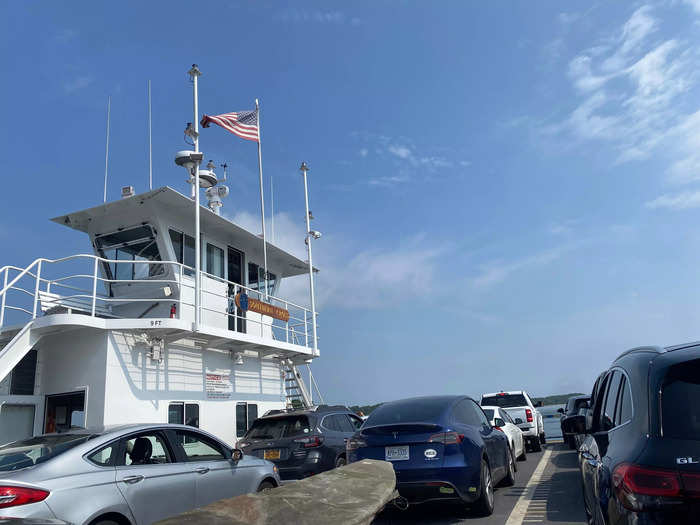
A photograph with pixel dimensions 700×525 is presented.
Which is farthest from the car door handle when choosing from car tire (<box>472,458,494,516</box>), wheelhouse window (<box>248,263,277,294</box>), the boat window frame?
wheelhouse window (<box>248,263,277,294</box>)

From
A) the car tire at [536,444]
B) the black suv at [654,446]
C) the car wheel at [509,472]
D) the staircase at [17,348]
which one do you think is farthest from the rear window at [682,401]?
the car tire at [536,444]

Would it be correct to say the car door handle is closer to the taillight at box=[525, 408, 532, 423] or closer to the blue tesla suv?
the blue tesla suv

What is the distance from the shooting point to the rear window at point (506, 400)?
16.6 meters

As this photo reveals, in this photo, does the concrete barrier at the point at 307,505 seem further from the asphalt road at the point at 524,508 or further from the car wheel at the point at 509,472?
the car wheel at the point at 509,472

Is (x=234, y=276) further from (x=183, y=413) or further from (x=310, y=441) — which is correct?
(x=310, y=441)

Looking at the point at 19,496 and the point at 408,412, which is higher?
the point at 408,412

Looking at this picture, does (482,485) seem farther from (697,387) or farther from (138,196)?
(138,196)

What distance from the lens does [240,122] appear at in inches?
642

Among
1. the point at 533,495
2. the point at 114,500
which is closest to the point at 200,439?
the point at 114,500

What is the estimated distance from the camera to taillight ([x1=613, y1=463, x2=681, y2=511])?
2.77 metres

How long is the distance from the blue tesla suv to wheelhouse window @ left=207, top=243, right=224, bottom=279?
27.4 ft

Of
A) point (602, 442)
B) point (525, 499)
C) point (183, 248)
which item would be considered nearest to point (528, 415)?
point (525, 499)

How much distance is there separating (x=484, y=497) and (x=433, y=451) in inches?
34.6

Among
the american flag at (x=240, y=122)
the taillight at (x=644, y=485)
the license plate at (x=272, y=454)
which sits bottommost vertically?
the license plate at (x=272, y=454)
